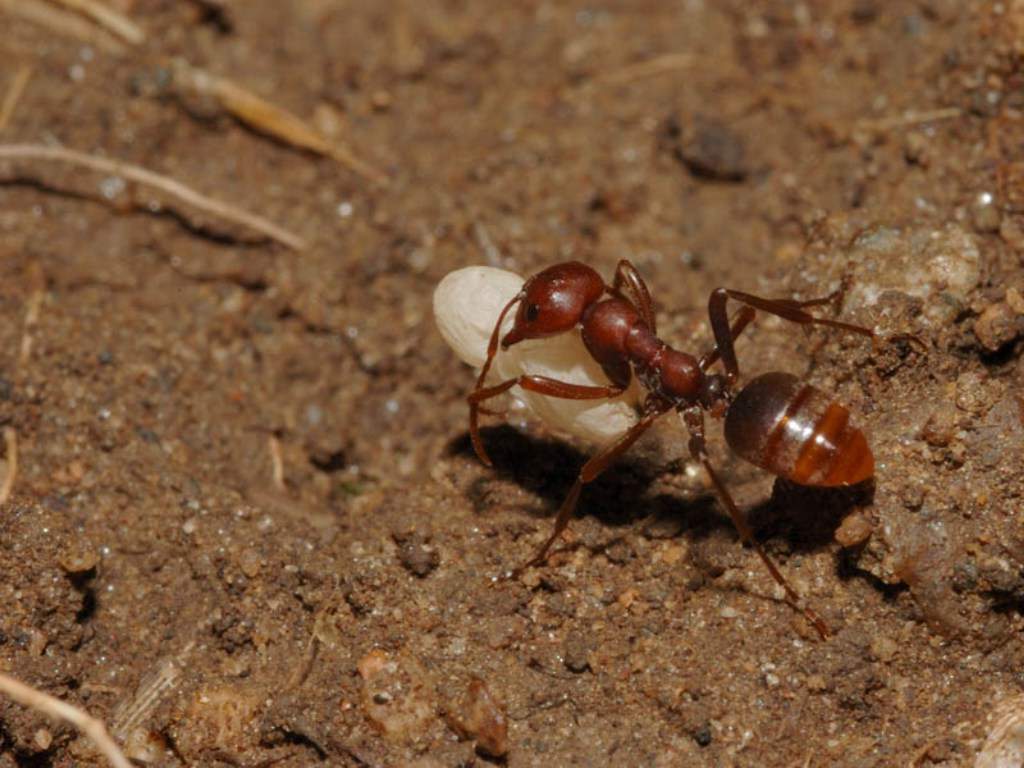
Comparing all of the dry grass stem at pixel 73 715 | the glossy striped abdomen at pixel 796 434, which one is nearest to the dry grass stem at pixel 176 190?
the glossy striped abdomen at pixel 796 434

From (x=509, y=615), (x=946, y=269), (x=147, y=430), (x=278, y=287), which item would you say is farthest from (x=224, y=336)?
(x=946, y=269)

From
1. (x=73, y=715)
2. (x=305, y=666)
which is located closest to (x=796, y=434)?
(x=305, y=666)

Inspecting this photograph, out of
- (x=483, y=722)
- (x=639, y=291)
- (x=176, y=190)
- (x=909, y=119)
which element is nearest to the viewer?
(x=483, y=722)

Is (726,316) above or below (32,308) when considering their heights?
above

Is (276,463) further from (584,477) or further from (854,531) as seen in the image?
(854,531)

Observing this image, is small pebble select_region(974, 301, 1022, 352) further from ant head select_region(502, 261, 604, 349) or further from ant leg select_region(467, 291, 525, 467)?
ant leg select_region(467, 291, 525, 467)

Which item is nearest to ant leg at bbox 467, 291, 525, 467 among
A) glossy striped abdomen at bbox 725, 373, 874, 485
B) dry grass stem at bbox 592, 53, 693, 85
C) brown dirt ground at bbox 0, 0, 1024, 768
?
brown dirt ground at bbox 0, 0, 1024, 768

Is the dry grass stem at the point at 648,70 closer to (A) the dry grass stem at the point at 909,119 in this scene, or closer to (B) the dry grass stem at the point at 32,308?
(A) the dry grass stem at the point at 909,119
